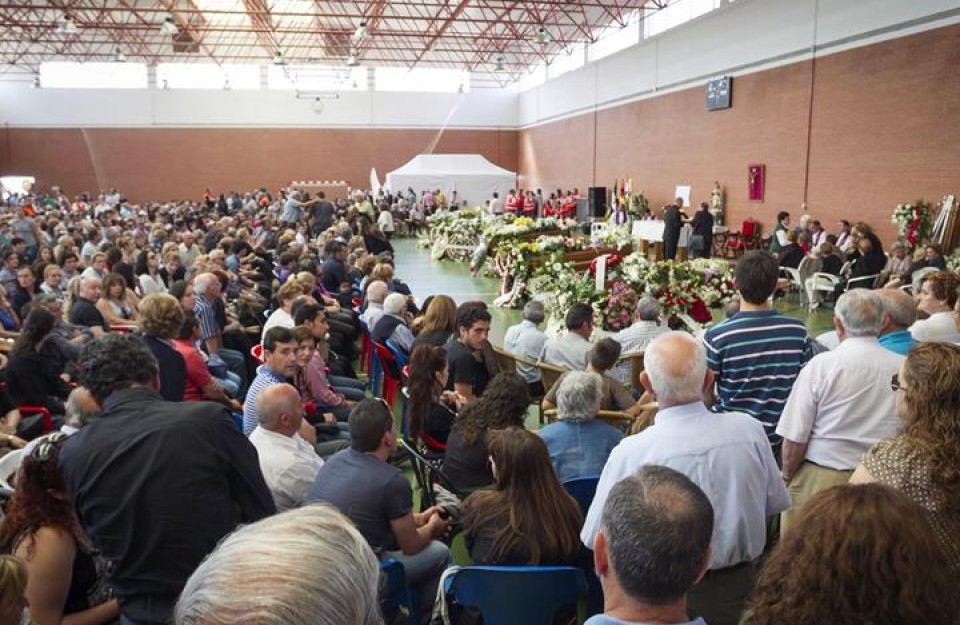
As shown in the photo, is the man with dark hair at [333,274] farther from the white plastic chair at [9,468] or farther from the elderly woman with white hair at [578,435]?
the elderly woman with white hair at [578,435]

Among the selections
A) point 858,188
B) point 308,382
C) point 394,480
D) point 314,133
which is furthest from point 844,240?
point 314,133

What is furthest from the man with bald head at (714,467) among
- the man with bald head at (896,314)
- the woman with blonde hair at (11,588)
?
the man with bald head at (896,314)

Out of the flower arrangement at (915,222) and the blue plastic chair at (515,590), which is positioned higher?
the flower arrangement at (915,222)

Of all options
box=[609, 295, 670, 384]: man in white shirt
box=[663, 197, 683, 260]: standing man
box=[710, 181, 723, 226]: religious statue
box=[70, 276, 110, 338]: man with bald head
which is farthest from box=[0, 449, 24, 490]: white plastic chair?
box=[710, 181, 723, 226]: religious statue

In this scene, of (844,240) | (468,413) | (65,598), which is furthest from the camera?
(844,240)

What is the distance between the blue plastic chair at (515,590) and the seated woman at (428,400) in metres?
2.16

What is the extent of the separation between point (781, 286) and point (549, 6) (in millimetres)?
17445

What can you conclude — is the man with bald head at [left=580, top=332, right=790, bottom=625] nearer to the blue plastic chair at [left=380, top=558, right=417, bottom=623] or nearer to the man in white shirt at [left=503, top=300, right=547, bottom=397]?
the blue plastic chair at [left=380, top=558, right=417, bottom=623]

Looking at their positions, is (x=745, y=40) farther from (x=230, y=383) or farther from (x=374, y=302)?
(x=230, y=383)

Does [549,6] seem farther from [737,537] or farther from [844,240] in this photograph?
[737,537]

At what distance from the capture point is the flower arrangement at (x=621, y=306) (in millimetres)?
7863

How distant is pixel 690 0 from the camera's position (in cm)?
2039

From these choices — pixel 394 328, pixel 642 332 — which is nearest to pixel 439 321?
pixel 394 328

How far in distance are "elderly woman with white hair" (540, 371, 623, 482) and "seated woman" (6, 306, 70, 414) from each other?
3242mm
